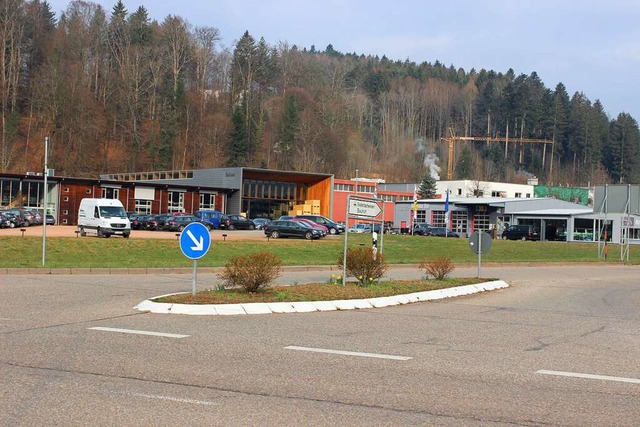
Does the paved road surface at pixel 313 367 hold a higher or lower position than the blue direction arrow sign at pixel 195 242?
lower

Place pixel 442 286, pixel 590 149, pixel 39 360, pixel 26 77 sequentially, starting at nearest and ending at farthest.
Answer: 1. pixel 39 360
2. pixel 442 286
3. pixel 26 77
4. pixel 590 149

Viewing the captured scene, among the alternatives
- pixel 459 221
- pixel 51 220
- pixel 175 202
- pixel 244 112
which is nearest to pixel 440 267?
pixel 51 220

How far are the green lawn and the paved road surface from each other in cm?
1394

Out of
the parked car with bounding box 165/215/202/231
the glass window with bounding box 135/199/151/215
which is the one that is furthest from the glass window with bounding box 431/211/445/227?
the parked car with bounding box 165/215/202/231

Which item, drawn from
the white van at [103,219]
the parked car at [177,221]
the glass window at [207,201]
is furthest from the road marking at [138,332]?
the glass window at [207,201]

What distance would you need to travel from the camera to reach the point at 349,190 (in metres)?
95.6

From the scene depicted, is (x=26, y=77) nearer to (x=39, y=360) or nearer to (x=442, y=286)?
(x=442, y=286)

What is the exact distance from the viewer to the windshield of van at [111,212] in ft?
148

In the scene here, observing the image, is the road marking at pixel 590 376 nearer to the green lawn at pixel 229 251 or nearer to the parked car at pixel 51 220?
the green lawn at pixel 229 251

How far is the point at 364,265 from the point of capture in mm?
Answer: 17938

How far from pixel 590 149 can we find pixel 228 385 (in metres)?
153

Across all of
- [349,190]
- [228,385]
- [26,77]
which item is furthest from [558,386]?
[26,77]

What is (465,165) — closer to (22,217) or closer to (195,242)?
(22,217)

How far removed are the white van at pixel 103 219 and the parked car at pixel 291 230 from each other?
1096cm
